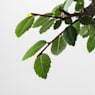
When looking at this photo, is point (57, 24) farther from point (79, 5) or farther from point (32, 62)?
point (32, 62)

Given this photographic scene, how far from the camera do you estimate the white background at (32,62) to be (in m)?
1.75

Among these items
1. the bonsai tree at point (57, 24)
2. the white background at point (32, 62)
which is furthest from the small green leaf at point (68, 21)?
the white background at point (32, 62)

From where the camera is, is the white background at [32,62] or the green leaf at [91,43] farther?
the white background at [32,62]

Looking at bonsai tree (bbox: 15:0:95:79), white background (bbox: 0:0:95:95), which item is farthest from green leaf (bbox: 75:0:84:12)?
white background (bbox: 0:0:95:95)

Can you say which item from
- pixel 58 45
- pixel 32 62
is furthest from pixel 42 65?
pixel 32 62

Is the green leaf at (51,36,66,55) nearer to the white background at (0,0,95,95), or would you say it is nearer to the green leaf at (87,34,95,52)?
the green leaf at (87,34,95,52)

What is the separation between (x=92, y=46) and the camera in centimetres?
39

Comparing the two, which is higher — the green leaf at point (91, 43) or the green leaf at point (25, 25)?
the green leaf at point (25, 25)

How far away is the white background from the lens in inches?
68.9

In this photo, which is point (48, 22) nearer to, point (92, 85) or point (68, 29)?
point (68, 29)

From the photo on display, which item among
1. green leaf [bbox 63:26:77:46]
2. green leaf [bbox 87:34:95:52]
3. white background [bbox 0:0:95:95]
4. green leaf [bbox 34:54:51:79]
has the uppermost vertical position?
white background [bbox 0:0:95:95]

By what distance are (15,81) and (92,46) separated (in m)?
1.55

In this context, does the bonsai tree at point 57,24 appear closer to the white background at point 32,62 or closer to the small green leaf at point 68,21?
the small green leaf at point 68,21

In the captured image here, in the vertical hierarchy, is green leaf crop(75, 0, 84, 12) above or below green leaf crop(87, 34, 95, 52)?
above
